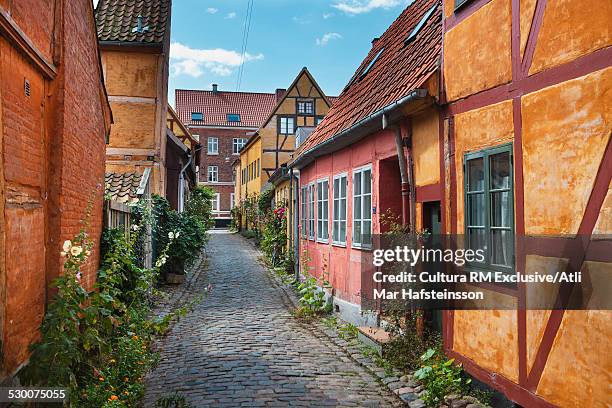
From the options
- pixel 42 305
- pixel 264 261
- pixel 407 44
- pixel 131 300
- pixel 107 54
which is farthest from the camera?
pixel 264 261

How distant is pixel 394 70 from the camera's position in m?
9.18

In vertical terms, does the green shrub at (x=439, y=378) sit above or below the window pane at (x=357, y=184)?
below

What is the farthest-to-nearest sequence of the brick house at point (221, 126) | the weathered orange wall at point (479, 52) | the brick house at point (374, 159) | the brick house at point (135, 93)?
the brick house at point (221, 126) → the brick house at point (135, 93) → the brick house at point (374, 159) → the weathered orange wall at point (479, 52)

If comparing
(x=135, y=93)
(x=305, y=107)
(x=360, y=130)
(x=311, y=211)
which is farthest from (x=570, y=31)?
(x=305, y=107)

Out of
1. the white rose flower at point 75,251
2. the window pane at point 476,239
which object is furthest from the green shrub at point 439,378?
the white rose flower at point 75,251

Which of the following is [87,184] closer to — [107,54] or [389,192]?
[389,192]

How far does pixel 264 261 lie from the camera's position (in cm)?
2130

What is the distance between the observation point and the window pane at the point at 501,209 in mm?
5277

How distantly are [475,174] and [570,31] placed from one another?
1889 mm

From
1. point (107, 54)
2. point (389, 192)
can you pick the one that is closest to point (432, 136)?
point (389, 192)

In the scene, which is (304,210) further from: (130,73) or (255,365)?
(255,365)

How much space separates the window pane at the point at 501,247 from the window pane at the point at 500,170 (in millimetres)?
465

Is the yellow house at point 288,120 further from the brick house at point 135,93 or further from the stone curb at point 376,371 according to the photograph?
the stone curb at point 376,371

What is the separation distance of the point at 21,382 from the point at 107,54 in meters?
10.8
